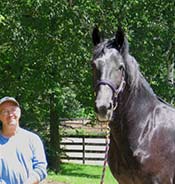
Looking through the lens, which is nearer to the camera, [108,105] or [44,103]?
[108,105]

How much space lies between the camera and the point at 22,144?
3727 millimetres

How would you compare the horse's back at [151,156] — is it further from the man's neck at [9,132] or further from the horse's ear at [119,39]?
the man's neck at [9,132]

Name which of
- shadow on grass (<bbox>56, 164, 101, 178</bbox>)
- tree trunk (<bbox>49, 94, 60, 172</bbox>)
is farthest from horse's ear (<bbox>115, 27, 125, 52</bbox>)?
tree trunk (<bbox>49, 94, 60, 172</bbox>)

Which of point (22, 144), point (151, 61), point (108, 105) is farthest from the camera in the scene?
point (151, 61)

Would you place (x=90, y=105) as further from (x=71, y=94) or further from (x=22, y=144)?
(x=22, y=144)

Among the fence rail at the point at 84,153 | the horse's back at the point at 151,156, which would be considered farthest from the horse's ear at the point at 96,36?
the fence rail at the point at 84,153

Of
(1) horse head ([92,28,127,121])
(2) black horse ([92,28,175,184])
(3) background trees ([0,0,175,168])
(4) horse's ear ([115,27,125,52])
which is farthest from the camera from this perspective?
(3) background trees ([0,0,175,168])

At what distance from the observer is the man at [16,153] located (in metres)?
3.70

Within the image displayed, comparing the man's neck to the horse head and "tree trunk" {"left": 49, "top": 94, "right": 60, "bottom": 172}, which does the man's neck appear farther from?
"tree trunk" {"left": 49, "top": 94, "right": 60, "bottom": 172}

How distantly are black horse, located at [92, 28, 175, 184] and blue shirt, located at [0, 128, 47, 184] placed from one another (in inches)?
27.2

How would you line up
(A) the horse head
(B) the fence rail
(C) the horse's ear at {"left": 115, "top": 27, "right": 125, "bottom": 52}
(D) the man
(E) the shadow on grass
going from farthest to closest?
(B) the fence rail → (E) the shadow on grass → (C) the horse's ear at {"left": 115, "top": 27, "right": 125, "bottom": 52} → (A) the horse head → (D) the man

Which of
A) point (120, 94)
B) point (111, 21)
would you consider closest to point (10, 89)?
point (111, 21)

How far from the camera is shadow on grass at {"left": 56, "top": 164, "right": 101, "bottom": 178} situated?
1422 cm

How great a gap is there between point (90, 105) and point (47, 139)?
2470mm
